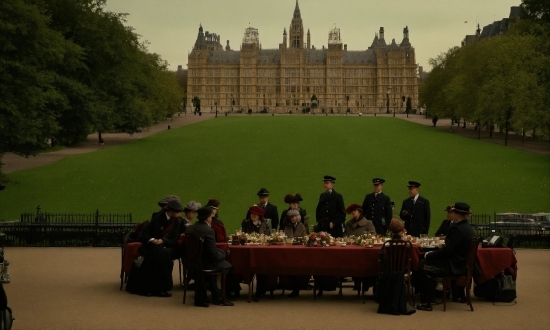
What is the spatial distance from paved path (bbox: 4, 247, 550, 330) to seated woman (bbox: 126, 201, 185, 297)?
280 mm

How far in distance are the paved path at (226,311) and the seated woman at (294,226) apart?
4.07 feet

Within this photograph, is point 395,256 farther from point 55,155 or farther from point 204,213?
point 55,155

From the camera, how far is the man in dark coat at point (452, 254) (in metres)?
15.4

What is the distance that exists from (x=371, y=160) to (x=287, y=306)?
3820cm

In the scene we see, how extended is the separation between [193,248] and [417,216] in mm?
5997

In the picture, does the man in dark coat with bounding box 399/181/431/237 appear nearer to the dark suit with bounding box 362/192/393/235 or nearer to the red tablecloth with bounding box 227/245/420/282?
the dark suit with bounding box 362/192/393/235

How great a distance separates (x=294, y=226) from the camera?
18.2 metres

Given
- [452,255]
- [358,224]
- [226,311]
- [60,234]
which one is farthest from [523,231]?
[60,234]

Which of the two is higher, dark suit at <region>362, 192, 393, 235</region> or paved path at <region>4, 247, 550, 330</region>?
dark suit at <region>362, 192, 393, 235</region>

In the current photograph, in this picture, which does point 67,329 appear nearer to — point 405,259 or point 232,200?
point 405,259

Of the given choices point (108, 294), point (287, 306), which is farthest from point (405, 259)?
point (108, 294)

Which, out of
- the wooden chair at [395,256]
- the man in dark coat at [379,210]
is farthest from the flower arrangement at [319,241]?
the man in dark coat at [379,210]

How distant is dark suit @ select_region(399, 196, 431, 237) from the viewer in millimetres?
19516

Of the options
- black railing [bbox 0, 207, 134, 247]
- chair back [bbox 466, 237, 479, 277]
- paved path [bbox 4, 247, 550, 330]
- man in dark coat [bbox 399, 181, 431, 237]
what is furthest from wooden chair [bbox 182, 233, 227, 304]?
black railing [bbox 0, 207, 134, 247]
